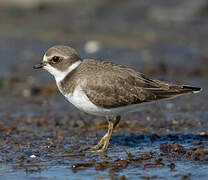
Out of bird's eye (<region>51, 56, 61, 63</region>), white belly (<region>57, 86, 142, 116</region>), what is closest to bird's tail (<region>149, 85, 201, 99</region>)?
white belly (<region>57, 86, 142, 116</region>)

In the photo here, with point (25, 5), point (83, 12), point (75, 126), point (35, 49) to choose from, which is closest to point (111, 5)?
point (83, 12)

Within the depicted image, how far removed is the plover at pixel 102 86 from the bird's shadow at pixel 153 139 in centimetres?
45

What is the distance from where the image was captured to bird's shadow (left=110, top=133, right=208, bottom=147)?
7.87 meters

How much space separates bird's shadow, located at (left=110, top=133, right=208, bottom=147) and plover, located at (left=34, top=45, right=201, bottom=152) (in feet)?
1.48

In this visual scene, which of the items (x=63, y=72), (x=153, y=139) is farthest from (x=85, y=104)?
(x=153, y=139)

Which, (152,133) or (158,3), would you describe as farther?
(158,3)

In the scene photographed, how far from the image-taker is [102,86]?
23.8 ft

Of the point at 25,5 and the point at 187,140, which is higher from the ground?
the point at 25,5

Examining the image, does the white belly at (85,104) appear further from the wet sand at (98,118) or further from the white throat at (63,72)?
the wet sand at (98,118)

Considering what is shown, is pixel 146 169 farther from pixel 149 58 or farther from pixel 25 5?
pixel 25 5

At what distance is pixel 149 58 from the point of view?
1344cm

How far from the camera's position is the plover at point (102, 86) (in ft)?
23.5

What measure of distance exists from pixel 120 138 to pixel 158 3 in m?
10.0

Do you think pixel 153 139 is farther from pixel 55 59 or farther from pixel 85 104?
pixel 55 59
